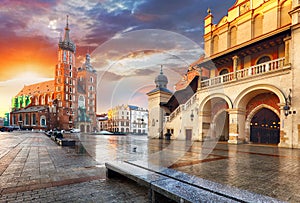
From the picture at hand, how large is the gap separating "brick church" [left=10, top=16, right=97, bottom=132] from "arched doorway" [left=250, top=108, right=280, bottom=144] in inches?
2750

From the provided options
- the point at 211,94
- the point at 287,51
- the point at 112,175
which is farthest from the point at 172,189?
the point at 211,94

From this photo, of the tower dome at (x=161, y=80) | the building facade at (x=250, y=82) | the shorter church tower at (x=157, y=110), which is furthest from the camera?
the tower dome at (x=161, y=80)

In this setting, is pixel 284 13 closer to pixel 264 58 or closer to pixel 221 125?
pixel 264 58

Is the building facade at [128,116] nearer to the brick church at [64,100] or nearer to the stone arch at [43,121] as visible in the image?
the brick church at [64,100]

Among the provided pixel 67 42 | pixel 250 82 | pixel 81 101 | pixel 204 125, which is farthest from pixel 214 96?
pixel 67 42

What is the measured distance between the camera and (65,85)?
88125mm

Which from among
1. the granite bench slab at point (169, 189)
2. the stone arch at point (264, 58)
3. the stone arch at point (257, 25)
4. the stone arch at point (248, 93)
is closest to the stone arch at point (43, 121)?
the stone arch at point (248, 93)

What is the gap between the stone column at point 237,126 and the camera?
1920cm

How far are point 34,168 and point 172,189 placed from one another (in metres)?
5.80

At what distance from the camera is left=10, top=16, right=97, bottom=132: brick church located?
3270 inches

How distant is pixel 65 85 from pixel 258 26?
8459 cm

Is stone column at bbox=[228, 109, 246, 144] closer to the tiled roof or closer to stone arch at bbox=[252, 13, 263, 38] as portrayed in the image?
stone arch at bbox=[252, 13, 263, 38]

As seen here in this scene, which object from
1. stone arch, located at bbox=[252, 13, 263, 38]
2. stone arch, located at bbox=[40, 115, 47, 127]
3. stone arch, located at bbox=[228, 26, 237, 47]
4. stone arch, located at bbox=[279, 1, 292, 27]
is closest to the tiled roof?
stone arch, located at bbox=[40, 115, 47, 127]

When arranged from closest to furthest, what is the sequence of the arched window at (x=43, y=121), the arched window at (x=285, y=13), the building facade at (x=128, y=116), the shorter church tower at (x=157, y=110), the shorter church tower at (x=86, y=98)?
1. the arched window at (x=285, y=13)
2. the building facade at (x=128, y=116)
3. the shorter church tower at (x=157, y=110)
4. the arched window at (x=43, y=121)
5. the shorter church tower at (x=86, y=98)
